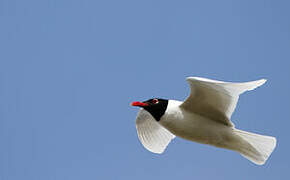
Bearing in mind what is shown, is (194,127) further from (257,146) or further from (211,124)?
(257,146)

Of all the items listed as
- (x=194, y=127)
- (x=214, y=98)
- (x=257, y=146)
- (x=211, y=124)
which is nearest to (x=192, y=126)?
(x=194, y=127)

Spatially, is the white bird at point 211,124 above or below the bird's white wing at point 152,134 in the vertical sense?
above

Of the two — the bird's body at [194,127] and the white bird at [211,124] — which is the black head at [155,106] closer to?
the white bird at [211,124]

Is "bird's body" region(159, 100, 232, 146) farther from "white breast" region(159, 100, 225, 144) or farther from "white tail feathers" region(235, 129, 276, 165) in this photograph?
"white tail feathers" region(235, 129, 276, 165)

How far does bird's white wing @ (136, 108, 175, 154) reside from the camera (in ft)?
33.0

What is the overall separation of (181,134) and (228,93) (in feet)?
3.38

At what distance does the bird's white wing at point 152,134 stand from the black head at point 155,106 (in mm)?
1128

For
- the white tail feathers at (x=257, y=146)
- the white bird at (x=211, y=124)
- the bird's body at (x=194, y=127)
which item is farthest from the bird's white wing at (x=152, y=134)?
the white tail feathers at (x=257, y=146)

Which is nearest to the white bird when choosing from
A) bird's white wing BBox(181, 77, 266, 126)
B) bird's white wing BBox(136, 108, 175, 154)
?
bird's white wing BBox(181, 77, 266, 126)

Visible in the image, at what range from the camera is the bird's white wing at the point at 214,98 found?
7.79 metres

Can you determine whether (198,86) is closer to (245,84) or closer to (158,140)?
(245,84)

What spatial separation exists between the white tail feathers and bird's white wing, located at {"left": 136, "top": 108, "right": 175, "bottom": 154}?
178cm

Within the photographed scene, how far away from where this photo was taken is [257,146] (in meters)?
8.58

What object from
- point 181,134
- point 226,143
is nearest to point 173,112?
point 181,134
